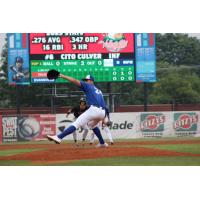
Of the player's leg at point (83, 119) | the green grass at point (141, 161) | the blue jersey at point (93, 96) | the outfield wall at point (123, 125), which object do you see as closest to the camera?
the player's leg at point (83, 119)

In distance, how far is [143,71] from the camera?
23125mm

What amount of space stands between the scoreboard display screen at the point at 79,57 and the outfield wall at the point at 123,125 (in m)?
1.50

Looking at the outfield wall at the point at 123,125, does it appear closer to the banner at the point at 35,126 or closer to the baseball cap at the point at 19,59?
the banner at the point at 35,126

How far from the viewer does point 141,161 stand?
11289mm

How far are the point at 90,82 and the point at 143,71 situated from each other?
1165 cm

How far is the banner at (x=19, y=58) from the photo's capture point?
2256cm

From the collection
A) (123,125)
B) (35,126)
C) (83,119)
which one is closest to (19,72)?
(35,126)

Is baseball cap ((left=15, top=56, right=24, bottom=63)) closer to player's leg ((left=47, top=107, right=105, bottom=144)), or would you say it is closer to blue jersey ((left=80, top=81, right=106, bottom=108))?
blue jersey ((left=80, top=81, right=106, bottom=108))

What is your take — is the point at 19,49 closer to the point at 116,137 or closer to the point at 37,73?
the point at 37,73

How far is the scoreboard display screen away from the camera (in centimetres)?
2255

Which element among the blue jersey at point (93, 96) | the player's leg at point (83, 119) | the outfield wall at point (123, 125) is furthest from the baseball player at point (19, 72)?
the player's leg at point (83, 119)

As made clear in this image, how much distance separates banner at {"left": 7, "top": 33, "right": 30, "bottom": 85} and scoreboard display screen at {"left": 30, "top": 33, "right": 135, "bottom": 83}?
0.25 meters

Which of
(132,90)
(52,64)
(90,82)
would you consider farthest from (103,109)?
(132,90)

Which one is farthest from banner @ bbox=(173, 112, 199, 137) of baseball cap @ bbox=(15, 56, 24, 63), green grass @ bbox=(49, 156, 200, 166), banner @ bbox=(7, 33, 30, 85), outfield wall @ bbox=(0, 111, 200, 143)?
green grass @ bbox=(49, 156, 200, 166)
